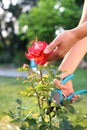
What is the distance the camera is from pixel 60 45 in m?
1.61

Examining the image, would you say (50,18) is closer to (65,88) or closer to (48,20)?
(48,20)

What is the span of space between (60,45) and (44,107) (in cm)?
35

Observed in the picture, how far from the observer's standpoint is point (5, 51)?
70.0 feet

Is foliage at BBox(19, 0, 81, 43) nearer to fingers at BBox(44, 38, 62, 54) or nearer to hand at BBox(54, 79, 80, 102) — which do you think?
hand at BBox(54, 79, 80, 102)

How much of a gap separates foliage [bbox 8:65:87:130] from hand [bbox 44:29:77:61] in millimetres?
109

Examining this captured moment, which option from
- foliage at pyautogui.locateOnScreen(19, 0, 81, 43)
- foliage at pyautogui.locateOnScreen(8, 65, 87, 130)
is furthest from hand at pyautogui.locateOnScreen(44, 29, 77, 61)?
foliage at pyautogui.locateOnScreen(19, 0, 81, 43)

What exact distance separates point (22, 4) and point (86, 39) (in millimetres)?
19084

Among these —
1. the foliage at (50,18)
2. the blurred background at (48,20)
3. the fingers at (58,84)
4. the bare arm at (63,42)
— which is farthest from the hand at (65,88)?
the foliage at (50,18)

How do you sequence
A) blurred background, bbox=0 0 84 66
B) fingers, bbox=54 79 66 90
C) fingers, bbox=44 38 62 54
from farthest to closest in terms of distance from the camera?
blurred background, bbox=0 0 84 66 < fingers, bbox=54 79 66 90 < fingers, bbox=44 38 62 54

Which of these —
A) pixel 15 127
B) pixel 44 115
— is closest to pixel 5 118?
pixel 15 127

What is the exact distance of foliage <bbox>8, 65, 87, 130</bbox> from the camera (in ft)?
5.80

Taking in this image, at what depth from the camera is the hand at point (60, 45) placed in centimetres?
160

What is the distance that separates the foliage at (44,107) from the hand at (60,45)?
0.11 metres

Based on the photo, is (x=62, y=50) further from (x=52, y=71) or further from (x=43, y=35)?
(x=43, y=35)
